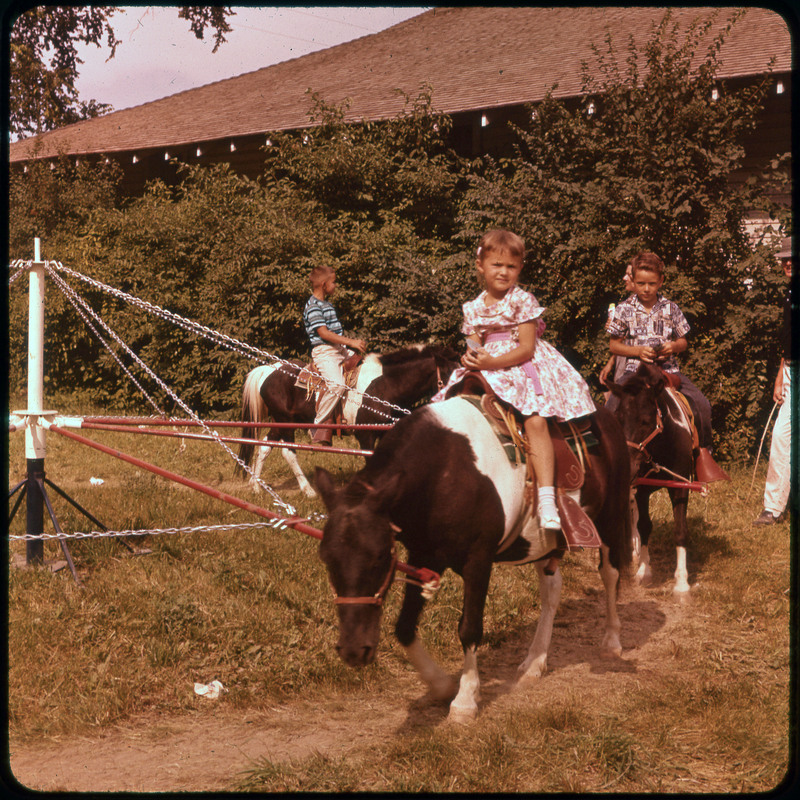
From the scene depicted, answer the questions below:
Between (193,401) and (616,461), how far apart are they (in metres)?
12.3

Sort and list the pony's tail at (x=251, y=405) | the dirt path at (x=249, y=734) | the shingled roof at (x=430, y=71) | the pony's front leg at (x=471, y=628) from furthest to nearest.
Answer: the shingled roof at (x=430, y=71) < the pony's tail at (x=251, y=405) < the pony's front leg at (x=471, y=628) < the dirt path at (x=249, y=734)

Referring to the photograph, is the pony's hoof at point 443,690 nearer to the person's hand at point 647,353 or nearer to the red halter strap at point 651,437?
the red halter strap at point 651,437

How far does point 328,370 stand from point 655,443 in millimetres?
4177

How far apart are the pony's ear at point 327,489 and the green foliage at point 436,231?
331 inches

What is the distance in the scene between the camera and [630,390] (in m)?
6.75

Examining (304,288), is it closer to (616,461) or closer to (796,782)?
(616,461)

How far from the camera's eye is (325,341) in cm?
1017

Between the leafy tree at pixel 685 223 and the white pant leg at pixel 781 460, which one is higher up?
the leafy tree at pixel 685 223

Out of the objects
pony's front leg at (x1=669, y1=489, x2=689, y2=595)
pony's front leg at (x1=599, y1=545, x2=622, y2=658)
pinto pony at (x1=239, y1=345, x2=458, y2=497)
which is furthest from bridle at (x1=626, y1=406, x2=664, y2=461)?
pinto pony at (x1=239, y1=345, x2=458, y2=497)

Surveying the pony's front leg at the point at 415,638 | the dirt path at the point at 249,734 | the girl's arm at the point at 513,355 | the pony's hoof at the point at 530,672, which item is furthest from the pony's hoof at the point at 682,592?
the girl's arm at the point at 513,355

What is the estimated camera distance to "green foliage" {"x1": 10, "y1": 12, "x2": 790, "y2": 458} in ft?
36.6

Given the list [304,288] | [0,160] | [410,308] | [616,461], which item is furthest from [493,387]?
[304,288]

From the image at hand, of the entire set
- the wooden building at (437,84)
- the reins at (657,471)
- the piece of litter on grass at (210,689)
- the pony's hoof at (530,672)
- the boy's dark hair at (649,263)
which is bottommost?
the pony's hoof at (530,672)

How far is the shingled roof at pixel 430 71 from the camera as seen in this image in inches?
559
